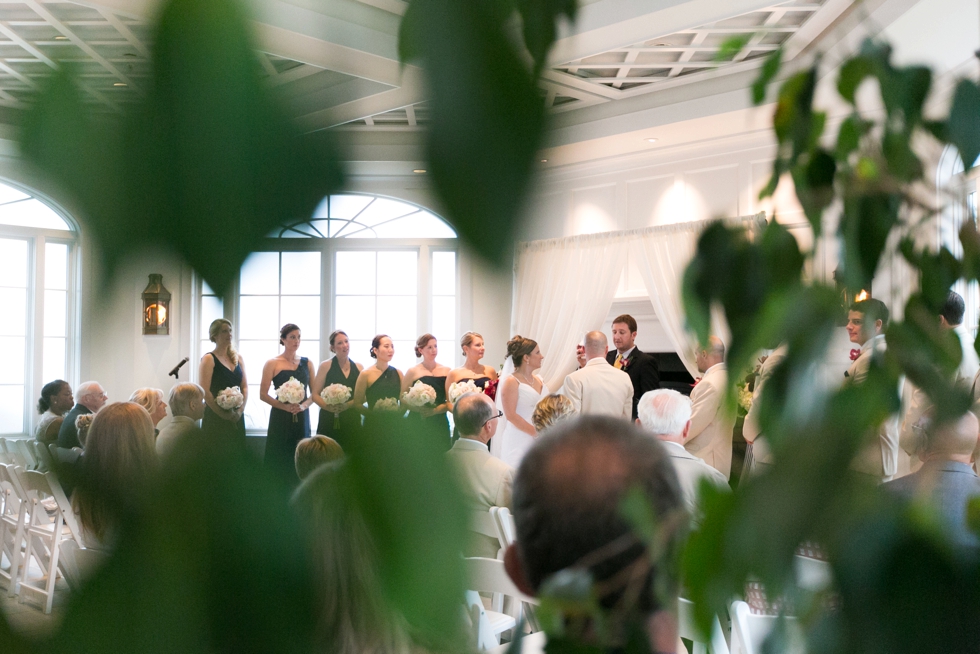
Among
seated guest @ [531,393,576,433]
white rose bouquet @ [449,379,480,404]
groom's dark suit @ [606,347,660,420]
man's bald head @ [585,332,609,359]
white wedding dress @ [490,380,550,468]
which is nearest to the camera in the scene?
white rose bouquet @ [449,379,480,404]

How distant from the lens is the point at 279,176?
0.19m

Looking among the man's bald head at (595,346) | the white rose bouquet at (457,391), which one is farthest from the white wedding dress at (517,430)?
the white rose bouquet at (457,391)

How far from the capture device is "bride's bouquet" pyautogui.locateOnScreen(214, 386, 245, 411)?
0.22m

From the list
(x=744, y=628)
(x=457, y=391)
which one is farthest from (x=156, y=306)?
(x=744, y=628)

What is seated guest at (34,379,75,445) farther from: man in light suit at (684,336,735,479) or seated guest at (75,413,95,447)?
man in light suit at (684,336,735,479)

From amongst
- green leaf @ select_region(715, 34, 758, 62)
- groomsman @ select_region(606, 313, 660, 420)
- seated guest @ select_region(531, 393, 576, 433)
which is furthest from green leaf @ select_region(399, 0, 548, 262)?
groomsman @ select_region(606, 313, 660, 420)

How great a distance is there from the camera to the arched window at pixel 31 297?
0.20 m

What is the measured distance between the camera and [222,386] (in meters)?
0.23

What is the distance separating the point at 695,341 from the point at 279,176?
0.75 ft

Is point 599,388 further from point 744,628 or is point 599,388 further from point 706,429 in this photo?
point 744,628

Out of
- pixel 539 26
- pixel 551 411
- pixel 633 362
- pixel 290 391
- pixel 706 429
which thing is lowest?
pixel 706 429

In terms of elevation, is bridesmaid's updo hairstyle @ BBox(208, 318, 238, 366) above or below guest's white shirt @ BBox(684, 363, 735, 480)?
above

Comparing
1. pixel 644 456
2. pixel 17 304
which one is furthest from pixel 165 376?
pixel 644 456

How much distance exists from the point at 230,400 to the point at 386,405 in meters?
0.06
